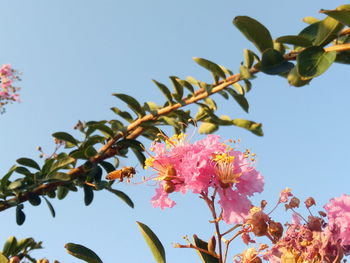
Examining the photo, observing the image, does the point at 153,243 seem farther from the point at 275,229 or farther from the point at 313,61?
the point at 313,61

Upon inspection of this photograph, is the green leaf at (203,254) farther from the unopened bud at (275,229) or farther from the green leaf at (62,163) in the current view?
the green leaf at (62,163)

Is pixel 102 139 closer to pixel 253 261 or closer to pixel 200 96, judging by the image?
pixel 200 96

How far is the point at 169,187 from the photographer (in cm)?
121

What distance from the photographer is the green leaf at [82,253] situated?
1.19 meters

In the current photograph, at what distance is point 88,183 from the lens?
2.10 meters

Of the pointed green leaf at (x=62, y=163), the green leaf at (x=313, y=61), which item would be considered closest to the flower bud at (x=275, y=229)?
the green leaf at (x=313, y=61)

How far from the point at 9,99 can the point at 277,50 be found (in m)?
4.33

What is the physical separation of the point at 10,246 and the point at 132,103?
102cm

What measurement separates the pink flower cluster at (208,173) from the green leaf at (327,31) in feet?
1.45

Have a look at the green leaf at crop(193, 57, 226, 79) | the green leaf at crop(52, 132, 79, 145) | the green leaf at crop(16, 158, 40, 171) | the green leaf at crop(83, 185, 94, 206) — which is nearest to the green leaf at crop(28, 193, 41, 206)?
the green leaf at crop(16, 158, 40, 171)

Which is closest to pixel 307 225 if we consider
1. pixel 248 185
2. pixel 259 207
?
pixel 259 207

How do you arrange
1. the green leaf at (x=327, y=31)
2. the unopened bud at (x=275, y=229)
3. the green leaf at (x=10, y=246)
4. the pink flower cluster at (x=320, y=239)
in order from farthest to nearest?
the green leaf at (x=10, y=246)
the green leaf at (x=327, y=31)
the unopened bud at (x=275, y=229)
the pink flower cluster at (x=320, y=239)

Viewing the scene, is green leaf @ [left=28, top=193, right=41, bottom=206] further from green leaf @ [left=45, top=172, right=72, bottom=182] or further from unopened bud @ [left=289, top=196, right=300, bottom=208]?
unopened bud @ [left=289, top=196, right=300, bottom=208]

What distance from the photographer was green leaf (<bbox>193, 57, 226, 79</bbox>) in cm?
A: 167
